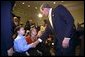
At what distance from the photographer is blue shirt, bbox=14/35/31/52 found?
8.36 ft

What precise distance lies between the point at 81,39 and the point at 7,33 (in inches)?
31.4

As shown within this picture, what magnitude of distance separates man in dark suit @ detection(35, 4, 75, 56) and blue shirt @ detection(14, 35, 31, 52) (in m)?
0.17

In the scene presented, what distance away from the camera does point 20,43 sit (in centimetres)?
256

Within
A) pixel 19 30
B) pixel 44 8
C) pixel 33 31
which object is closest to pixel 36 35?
pixel 33 31

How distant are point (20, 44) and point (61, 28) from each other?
0.48m

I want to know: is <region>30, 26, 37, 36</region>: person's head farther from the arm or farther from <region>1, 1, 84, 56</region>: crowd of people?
the arm

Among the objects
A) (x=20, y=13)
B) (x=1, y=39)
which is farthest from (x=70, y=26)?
(x=1, y=39)

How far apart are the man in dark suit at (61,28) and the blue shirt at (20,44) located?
169 millimetres

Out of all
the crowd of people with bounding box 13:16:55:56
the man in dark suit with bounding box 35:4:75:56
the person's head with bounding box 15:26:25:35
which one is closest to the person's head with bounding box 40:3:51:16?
the man in dark suit with bounding box 35:4:75:56

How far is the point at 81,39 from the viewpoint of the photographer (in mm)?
2447

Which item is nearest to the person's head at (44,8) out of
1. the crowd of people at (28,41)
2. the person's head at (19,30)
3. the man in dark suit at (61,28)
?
the man in dark suit at (61,28)

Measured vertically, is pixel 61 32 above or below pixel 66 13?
below

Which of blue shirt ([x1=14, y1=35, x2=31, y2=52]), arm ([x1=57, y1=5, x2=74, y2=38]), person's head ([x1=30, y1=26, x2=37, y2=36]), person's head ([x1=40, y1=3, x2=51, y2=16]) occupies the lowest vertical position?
blue shirt ([x1=14, y1=35, x2=31, y2=52])

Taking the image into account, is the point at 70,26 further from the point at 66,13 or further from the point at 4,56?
the point at 4,56
